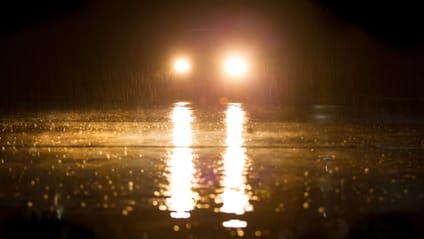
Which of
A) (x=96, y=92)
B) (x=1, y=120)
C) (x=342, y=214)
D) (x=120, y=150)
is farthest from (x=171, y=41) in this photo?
(x=342, y=214)

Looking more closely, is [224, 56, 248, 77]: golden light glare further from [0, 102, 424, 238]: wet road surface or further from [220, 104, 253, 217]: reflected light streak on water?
[220, 104, 253, 217]: reflected light streak on water

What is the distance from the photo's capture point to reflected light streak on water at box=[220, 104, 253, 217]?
7.09 metres

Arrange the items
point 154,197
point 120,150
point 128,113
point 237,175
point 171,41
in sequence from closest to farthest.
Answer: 1. point 154,197
2. point 237,175
3. point 120,150
4. point 128,113
5. point 171,41

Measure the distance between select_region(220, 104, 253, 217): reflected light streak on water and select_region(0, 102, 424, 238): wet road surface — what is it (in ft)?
0.06

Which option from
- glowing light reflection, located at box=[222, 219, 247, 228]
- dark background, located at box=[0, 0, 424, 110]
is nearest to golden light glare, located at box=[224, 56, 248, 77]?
dark background, located at box=[0, 0, 424, 110]

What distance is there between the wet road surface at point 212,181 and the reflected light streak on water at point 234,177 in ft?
0.06

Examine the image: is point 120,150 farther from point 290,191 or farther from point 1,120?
point 1,120

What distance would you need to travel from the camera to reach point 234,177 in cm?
911

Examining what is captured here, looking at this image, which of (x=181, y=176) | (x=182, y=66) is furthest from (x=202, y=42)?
(x=181, y=176)

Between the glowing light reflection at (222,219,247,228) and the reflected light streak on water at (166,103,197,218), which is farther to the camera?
the reflected light streak on water at (166,103,197,218)

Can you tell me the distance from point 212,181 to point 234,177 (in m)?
0.44

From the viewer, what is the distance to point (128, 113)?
22.5 meters

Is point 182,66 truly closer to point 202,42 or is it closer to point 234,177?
point 202,42

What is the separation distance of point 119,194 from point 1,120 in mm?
12478
